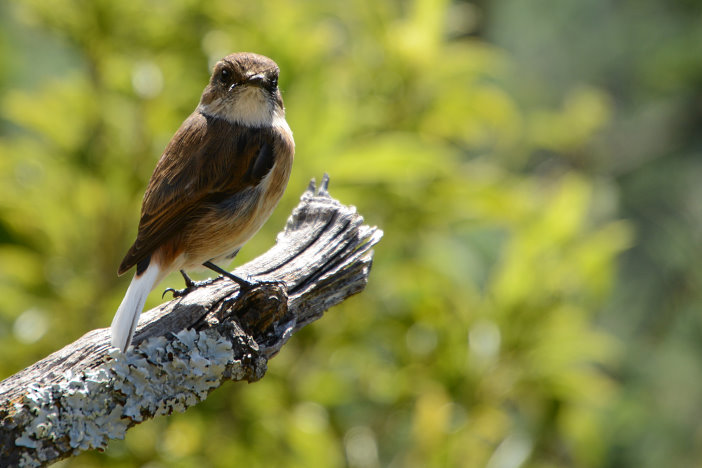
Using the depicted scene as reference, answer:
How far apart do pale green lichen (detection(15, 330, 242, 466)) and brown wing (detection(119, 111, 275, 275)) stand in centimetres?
69

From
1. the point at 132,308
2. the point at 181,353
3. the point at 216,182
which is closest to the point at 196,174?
the point at 216,182

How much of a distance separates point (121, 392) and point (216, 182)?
110cm

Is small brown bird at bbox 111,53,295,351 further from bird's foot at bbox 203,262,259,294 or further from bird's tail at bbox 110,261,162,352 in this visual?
bird's foot at bbox 203,262,259,294

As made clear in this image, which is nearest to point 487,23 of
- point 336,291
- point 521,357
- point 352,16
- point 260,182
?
point 352,16

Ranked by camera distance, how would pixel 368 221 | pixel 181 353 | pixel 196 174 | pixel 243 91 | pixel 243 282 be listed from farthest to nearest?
pixel 368 221 < pixel 243 91 < pixel 196 174 < pixel 243 282 < pixel 181 353

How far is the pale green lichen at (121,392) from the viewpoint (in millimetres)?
2199

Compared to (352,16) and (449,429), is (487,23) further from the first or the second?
(449,429)

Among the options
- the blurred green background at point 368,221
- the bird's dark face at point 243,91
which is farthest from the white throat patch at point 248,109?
the blurred green background at point 368,221

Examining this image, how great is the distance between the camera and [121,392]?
92.6 inches

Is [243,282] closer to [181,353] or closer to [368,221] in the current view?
[181,353]

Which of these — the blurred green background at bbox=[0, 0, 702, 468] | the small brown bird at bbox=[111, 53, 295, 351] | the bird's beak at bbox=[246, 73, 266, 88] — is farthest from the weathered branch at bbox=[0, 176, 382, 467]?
the blurred green background at bbox=[0, 0, 702, 468]

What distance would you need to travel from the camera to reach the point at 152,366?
2422 millimetres

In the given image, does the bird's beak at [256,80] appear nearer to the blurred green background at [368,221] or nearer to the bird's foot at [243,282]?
the blurred green background at [368,221]

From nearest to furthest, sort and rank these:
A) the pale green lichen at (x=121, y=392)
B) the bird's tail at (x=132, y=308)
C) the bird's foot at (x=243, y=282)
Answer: the pale green lichen at (x=121, y=392) → the bird's tail at (x=132, y=308) → the bird's foot at (x=243, y=282)
